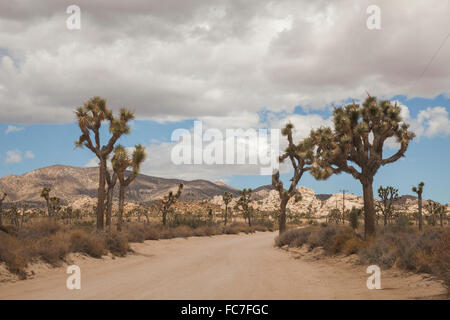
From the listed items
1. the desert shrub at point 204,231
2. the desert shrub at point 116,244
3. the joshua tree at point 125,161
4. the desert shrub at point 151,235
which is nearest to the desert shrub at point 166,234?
the desert shrub at point 151,235

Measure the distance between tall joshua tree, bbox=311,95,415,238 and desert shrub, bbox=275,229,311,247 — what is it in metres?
5.22

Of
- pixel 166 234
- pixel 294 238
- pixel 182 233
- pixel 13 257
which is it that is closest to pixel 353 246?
pixel 294 238

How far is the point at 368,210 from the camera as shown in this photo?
66.5 feet

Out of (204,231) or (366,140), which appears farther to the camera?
(204,231)

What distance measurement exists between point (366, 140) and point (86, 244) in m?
15.6

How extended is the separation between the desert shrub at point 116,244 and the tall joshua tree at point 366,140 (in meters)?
12.2

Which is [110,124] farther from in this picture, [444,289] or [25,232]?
[444,289]

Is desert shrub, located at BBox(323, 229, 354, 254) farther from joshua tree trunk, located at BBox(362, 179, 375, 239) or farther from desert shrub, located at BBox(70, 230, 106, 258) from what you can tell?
desert shrub, located at BBox(70, 230, 106, 258)

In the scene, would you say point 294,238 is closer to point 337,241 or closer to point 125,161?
point 337,241

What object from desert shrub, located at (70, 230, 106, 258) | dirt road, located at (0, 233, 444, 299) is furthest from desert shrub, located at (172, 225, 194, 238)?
dirt road, located at (0, 233, 444, 299)

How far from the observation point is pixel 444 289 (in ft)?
29.2

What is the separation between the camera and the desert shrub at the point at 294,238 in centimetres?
2444

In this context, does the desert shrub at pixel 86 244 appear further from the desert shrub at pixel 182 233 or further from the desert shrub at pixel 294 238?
the desert shrub at pixel 182 233
